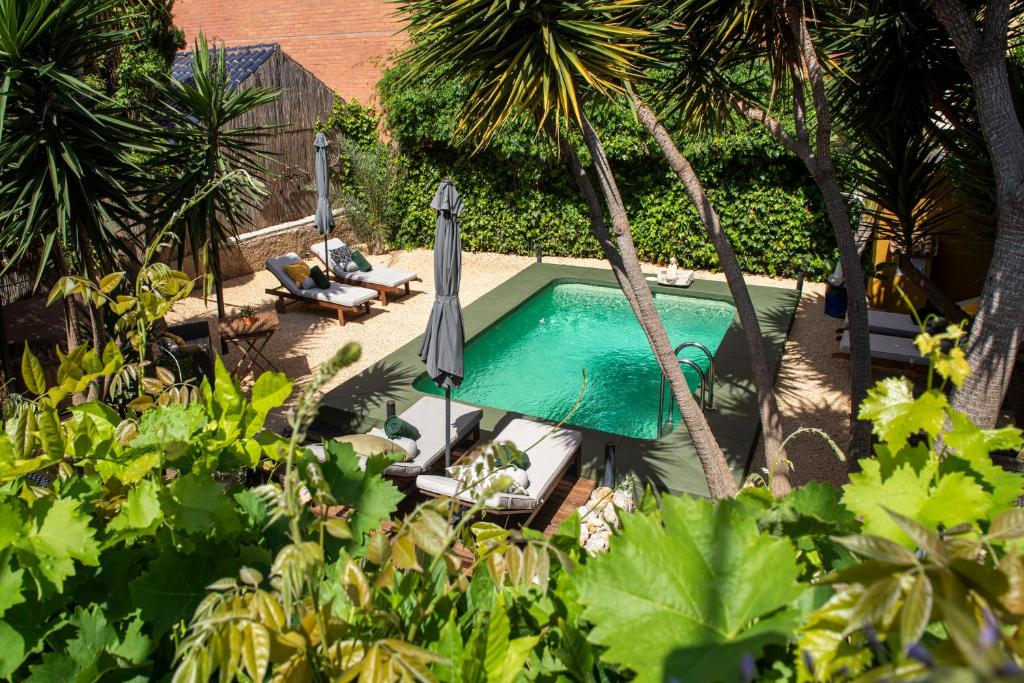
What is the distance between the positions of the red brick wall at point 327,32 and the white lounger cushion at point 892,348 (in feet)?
49.3

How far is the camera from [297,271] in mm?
14039

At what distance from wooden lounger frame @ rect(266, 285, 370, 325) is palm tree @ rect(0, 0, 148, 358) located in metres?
7.23

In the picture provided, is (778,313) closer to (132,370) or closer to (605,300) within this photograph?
(605,300)

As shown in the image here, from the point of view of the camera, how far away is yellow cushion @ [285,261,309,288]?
13.9 m

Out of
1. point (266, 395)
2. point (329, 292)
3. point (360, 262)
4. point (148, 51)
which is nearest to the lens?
point (266, 395)

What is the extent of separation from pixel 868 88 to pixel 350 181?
47.2ft

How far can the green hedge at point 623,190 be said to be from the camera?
14.8 meters

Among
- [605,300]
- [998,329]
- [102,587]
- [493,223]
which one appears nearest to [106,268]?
[102,587]

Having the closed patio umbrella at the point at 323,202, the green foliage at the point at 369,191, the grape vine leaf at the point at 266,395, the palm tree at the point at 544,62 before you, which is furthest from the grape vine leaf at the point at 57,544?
the green foliage at the point at 369,191

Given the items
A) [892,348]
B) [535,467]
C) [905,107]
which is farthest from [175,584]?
[892,348]

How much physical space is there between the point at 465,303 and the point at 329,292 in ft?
9.03

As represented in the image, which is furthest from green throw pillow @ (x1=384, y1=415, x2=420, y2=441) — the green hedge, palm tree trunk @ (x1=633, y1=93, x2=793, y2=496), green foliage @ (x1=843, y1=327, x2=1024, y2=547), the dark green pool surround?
the green hedge

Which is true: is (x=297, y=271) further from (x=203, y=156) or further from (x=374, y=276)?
(x=203, y=156)

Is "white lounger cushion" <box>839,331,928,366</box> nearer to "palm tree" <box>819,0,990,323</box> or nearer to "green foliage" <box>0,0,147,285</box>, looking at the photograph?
"palm tree" <box>819,0,990,323</box>
